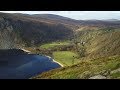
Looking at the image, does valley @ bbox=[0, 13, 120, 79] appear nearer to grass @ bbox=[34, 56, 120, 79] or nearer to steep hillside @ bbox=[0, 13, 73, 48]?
steep hillside @ bbox=[0, 13, 73, 48]

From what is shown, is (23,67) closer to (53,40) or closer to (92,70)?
(53,40)

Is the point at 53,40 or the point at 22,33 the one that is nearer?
the point at 53,40

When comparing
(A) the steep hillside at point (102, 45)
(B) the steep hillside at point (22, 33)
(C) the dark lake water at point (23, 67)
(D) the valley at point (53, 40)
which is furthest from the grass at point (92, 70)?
(B) the steep hillside at point (22, 33)

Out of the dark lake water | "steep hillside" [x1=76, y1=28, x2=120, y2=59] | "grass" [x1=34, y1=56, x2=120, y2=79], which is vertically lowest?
the dark lake water

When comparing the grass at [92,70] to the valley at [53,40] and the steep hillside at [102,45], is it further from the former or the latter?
the steep hillside at [102,45]

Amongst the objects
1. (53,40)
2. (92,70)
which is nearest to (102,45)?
(53,40)

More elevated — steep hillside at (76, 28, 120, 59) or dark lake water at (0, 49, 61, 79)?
steep hillside at (76, 28, 120, 59)

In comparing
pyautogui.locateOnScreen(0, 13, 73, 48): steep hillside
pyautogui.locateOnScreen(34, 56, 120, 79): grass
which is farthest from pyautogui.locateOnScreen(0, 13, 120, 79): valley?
pyautogui.locateOnScreen(34, 56, 120, 79): grass

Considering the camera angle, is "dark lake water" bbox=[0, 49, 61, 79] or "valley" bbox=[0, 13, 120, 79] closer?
"dark lake water" bbox=[0, 49, 61, 79]

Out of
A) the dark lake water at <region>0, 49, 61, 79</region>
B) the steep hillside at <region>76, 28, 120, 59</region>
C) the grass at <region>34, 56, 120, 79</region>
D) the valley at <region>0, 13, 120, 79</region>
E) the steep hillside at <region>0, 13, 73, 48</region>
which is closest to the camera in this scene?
the grass at <region>34, 56, 120, 79</region>

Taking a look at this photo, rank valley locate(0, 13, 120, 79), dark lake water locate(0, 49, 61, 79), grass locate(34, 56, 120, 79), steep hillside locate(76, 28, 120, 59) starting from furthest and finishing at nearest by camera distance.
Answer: valley locate(0, 13, 120, 79) < steep hillside locate(76, 28, 120, 59) < dark lake water locate(0, 49, 61, 79) < grass locate(34, 56, 120, 79)

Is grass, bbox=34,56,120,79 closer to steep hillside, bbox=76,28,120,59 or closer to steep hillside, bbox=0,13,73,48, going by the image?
steep hillside, bbox=76,28,120,59
